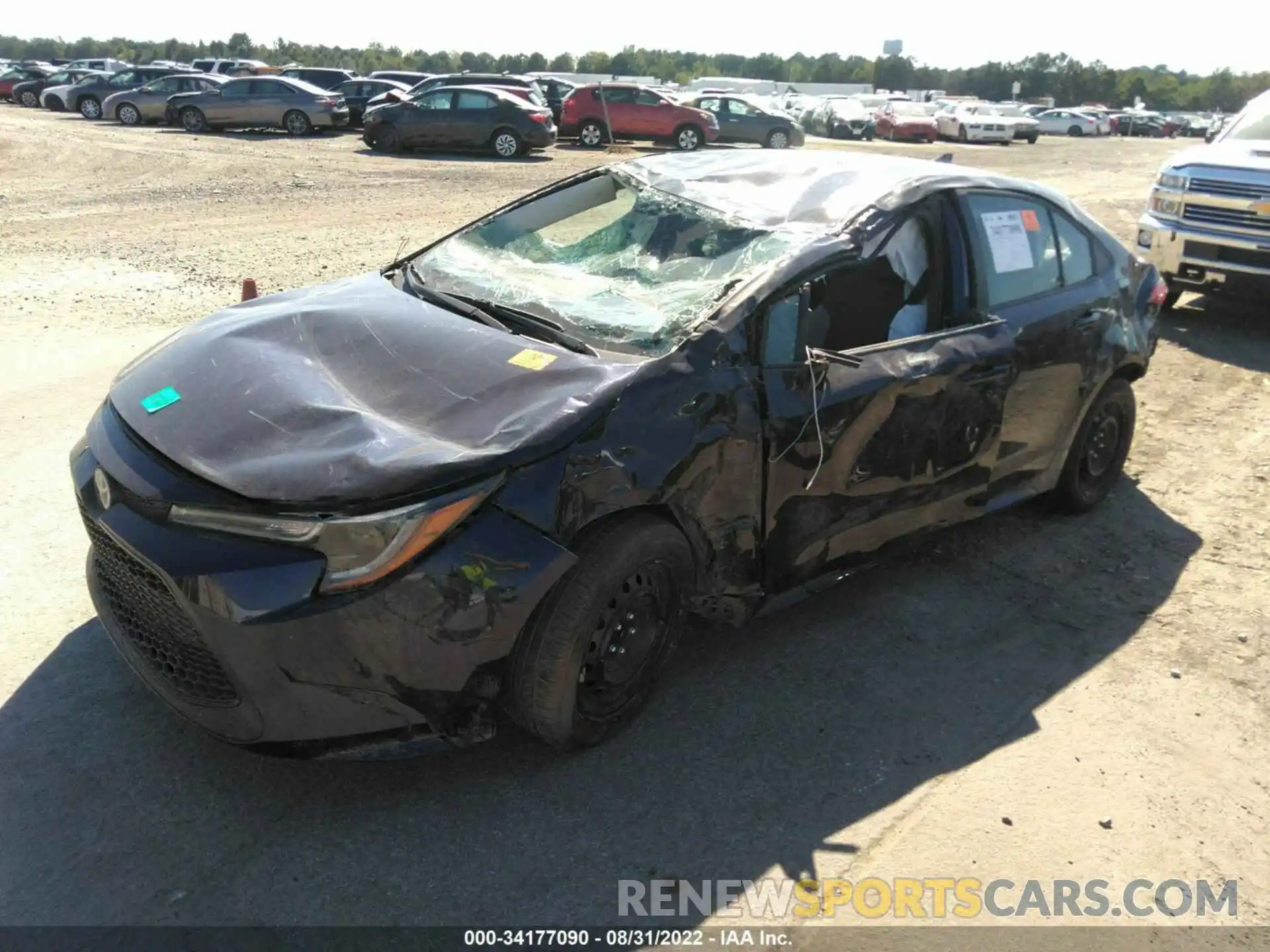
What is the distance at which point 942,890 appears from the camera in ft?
9.56

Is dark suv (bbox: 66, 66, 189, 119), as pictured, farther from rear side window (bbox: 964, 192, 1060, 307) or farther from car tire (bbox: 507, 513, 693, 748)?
car tire (bbox: 507, 513, 693, 748)

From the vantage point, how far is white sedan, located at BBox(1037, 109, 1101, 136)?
49.8m

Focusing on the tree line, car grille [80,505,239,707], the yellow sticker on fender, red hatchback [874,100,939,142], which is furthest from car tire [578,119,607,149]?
the tree line

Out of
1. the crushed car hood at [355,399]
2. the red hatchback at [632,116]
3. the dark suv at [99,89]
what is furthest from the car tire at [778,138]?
the crushed car hood at [355,399]

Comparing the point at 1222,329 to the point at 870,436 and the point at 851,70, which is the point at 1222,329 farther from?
the point at 851,70

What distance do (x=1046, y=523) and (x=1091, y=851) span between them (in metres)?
2.47

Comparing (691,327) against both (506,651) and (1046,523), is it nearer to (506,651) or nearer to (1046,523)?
(506,651)

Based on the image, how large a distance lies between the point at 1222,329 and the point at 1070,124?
4627 cm

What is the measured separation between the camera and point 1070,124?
50.0 metres

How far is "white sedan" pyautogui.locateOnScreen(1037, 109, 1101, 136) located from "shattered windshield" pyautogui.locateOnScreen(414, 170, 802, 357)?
51787 millimetres

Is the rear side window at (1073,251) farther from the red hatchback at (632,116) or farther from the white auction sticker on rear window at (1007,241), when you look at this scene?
the red hatchback at (632,116)

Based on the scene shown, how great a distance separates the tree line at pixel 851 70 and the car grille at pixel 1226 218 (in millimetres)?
80673

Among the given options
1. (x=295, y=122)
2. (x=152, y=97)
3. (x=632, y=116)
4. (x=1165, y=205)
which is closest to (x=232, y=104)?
(x=295, y=122)

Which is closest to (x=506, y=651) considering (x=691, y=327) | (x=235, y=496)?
(x=235, y=496)
